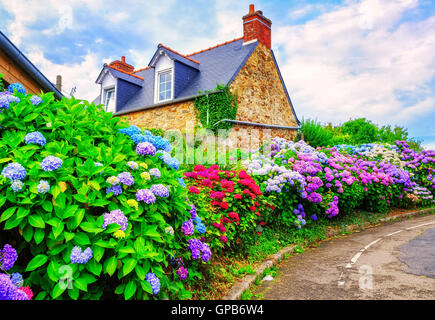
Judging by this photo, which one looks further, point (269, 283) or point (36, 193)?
point (269, 283)

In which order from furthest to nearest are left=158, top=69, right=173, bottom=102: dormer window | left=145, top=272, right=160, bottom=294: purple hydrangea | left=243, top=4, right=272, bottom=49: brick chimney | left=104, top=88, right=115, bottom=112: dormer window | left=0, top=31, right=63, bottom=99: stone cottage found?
1. left=104, top=88, right=115, bottom=112: dormer window
2. left=158, top=69, right=173, bottom=102: dormer window
3. left=243, top=4, right=272, bottom=49: brick chimney
4. left=0, top=31, right=63, bottom=99: stone cottage
5. left=145, top=272, right=160, bottom=294: purple hydrangea

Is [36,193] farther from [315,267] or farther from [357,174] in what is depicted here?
[357,174]

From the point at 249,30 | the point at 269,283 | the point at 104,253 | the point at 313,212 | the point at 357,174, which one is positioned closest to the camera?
the point at 104,253

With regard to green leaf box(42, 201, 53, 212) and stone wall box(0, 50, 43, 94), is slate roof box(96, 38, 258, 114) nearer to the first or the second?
stone wall box(0, 50, 43, 94)

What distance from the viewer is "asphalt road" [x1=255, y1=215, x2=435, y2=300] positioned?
12.4 feet

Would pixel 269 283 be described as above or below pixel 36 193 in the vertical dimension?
below

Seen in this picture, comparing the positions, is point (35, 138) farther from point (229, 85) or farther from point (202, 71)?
point (202, 71)

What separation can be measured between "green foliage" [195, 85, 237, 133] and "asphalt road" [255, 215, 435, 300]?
669 centimetres

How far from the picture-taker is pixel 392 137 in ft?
69.4

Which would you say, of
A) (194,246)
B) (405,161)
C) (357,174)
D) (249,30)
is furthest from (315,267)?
(249,30)

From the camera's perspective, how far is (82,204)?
7.82ft

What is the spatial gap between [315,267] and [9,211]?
172 inches

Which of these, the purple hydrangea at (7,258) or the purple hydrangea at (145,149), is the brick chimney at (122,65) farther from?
the purple hydrangea at (7,258)

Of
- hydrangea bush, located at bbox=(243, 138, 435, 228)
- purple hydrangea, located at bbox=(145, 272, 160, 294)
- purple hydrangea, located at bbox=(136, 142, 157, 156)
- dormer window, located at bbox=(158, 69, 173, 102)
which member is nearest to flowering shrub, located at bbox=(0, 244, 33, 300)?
purple hydrangea, located at bbox=(145, 272, 160, 294)
